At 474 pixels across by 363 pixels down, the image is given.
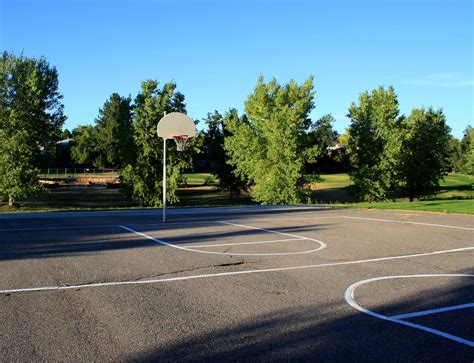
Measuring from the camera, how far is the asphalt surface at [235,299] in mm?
3854

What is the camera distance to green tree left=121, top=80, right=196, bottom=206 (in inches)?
1543

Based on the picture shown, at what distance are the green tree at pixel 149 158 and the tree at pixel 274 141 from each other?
18.4ft

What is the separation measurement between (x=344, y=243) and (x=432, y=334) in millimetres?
5875

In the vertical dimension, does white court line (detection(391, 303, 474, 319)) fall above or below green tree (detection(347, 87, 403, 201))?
below

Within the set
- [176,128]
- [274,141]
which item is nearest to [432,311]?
[176,128]

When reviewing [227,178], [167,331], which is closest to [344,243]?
[167,331]

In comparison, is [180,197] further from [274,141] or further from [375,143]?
[375,143]

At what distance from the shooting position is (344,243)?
10.0 m

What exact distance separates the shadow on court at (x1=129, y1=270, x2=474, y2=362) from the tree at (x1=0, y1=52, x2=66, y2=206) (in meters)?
34.5

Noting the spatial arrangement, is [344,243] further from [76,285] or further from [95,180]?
[95,180]

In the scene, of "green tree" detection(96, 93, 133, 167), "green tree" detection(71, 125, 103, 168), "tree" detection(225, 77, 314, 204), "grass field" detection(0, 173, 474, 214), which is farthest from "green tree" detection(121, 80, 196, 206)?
"green tree" detection(71, 125, 103, 168)

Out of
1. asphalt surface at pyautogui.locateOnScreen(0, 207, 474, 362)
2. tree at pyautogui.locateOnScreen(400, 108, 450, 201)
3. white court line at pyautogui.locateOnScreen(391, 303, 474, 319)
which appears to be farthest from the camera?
tree at pyautogui.locateOnScreen(400, 108, 450, 201)

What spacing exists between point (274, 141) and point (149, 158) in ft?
36.5

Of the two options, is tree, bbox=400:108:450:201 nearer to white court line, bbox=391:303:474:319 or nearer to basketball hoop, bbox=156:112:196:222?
basketball hoop, bbox=156:112:196:222
